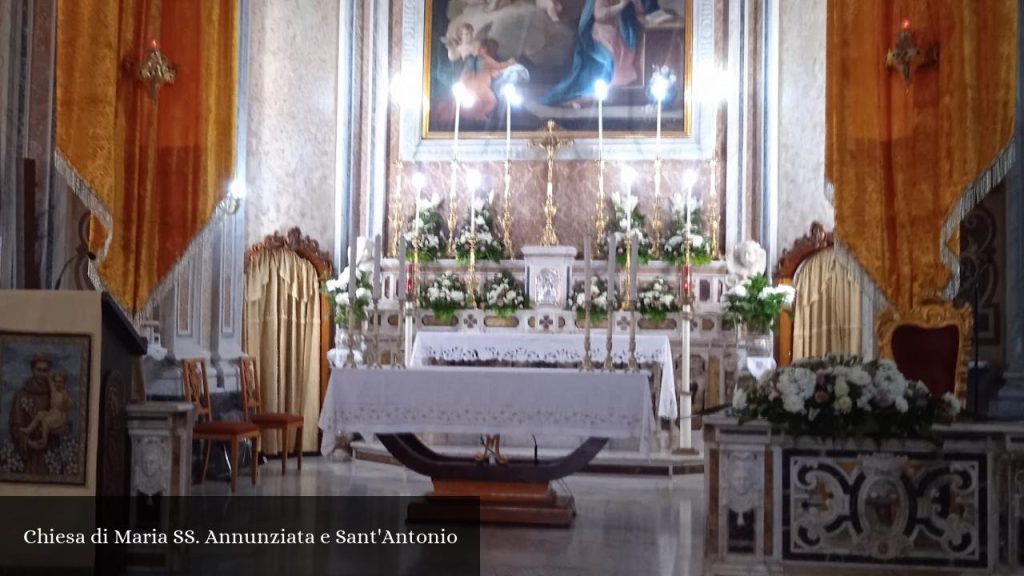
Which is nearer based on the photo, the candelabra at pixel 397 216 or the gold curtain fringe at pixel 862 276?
the gold curtain fringe at pixel 862 276

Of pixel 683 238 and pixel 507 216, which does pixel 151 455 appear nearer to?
pixel 507 216

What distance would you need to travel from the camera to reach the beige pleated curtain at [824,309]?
10.1 m

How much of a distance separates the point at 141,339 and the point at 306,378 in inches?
221

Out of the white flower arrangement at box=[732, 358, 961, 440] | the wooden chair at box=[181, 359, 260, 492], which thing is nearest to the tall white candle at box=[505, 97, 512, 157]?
the wooden chair at box=[181, 359, 260, 492]

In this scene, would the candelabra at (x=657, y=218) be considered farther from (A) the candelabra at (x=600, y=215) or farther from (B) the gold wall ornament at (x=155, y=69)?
(B) the gold wall ornament at (x=155, y=69)

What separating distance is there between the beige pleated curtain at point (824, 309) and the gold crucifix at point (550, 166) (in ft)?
8.55

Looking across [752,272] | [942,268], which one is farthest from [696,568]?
[752,272]

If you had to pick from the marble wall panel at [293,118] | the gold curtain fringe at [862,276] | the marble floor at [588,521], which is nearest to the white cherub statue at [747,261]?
the marble floor at [588,521]

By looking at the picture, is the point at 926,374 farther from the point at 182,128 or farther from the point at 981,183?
the point at 182,128

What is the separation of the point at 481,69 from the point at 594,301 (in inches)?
117

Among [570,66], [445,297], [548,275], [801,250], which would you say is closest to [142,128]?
[445,297]

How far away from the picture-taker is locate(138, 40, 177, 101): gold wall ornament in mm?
6335

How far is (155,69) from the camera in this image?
20.8 ft

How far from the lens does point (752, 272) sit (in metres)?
10.2
